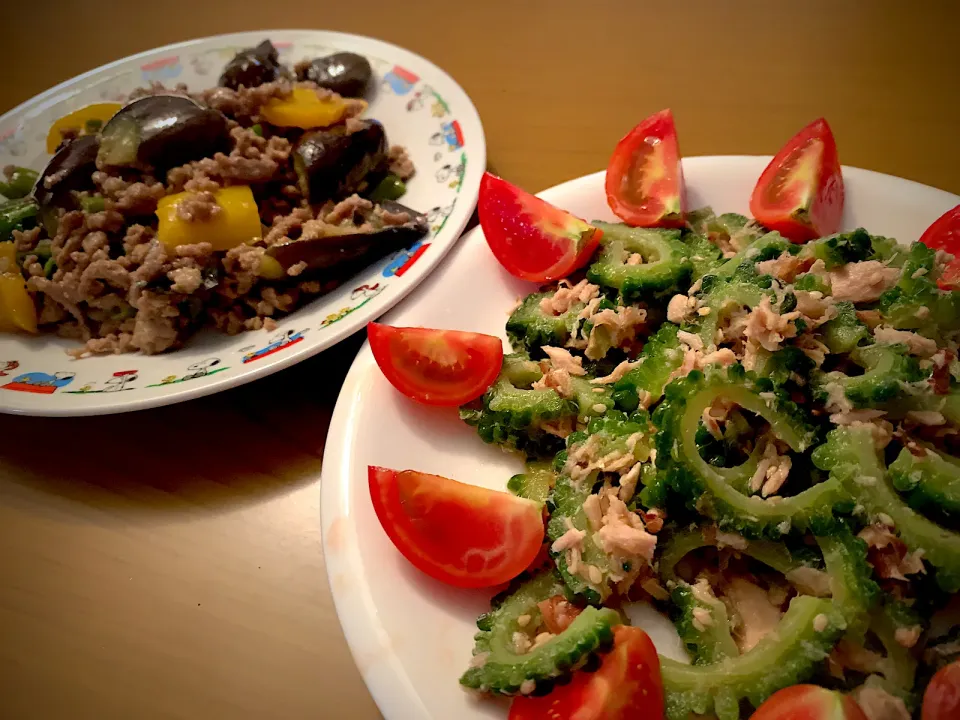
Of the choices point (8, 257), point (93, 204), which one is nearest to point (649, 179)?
point (93, 204)

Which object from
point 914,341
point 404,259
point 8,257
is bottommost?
point 8,257

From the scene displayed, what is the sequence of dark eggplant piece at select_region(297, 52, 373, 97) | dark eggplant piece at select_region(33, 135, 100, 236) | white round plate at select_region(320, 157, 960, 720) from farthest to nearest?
dark eggplant piece at select_region(297, 52, 373, 97) < dark eggplant piece at select_region(33, 135, 100, 236) < white round plate at select_region(320, 157, 960, 720)

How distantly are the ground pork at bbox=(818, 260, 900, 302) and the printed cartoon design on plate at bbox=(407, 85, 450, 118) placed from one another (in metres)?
1.64

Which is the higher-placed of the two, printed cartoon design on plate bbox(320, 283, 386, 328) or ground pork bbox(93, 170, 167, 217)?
ground pork bbox(93, 170, 167, 217)

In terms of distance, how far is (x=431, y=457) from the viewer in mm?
1595

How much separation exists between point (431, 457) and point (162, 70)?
2508mm

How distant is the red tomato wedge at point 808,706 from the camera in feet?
3.27

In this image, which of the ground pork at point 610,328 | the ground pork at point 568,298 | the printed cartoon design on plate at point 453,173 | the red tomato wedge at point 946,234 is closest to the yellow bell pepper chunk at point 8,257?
the printed cartoon design on plate at point 453,173

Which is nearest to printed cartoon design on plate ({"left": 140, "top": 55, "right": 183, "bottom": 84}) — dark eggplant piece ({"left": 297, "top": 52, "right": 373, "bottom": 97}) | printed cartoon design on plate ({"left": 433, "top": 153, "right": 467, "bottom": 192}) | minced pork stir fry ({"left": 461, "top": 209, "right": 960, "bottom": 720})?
dark eggplant piece ({"left": 297, "top": 52, "right": 373, "bottom": 97})

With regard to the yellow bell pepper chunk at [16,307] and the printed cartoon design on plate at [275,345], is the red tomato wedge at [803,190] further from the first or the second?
the yellow bell pepper chunk at [16,307]

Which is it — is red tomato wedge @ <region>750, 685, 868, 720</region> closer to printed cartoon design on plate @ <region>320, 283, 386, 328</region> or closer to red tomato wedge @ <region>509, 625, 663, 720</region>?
red tomato wedge @ <region>509, 625, 663, 720</region>

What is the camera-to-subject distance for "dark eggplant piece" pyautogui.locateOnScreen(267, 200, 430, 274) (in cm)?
203

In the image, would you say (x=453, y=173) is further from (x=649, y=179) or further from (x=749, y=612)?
(x=749, y=612)

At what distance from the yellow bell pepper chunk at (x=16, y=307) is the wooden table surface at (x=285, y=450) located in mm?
320
